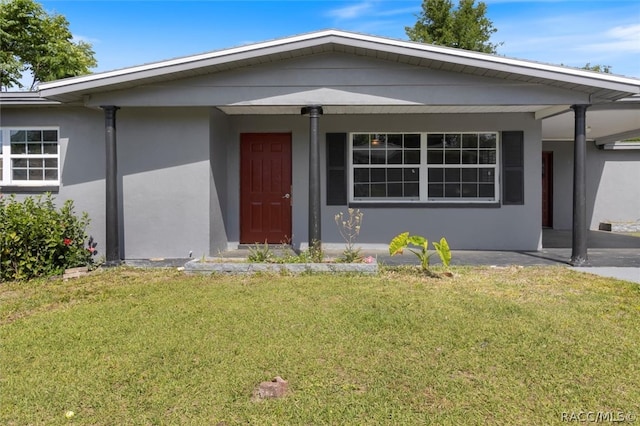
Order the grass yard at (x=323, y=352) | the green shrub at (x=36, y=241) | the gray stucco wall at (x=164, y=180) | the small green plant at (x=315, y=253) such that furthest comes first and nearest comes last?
the gray stucco wall at (x=164, y=180), the small green plant at (x=315, y=253), the green shrub at (x=36, y=241), the grass yard at (x=323, y=352)

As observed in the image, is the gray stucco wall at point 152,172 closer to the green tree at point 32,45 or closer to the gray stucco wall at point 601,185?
the gray stucco wall at point 601,185

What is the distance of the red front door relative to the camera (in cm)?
900

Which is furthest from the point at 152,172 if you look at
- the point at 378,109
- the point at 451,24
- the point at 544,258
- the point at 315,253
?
the point at 451,24

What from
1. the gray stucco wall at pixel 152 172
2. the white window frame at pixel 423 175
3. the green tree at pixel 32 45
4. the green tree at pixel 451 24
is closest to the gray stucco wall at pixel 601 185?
the white window frame at pixel 423 175

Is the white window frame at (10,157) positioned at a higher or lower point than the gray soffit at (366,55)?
lower

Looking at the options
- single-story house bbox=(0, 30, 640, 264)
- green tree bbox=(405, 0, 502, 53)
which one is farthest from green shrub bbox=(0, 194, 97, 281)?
green tree bbox=(405, 0, 502, 53)

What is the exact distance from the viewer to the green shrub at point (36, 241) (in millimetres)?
6254

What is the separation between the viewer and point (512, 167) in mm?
8680

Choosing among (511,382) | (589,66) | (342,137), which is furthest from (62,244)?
(589,66)

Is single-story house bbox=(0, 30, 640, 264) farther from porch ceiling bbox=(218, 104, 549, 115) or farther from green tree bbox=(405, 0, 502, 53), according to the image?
green tree bbox=(405, 0, 502, 53)

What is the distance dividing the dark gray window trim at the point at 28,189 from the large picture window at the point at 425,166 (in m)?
5.56

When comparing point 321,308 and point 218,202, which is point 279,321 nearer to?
point 321,308

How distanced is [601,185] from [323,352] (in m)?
13.0

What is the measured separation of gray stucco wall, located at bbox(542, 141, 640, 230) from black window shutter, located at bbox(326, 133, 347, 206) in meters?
7.62
